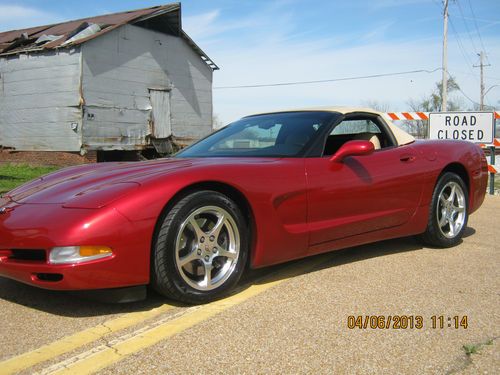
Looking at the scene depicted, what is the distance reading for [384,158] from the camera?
417 cm

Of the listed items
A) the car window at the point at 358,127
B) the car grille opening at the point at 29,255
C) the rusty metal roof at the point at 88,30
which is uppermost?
the rusty metal roof at the point at 88,30

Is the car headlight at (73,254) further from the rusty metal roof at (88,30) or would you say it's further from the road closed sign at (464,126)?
the rusty metal roof at (88,30)

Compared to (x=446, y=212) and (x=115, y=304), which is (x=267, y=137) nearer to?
(x=115, y=304)

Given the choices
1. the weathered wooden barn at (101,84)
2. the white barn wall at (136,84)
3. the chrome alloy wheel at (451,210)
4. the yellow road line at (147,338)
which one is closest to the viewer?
the yellow road line at (147,338)

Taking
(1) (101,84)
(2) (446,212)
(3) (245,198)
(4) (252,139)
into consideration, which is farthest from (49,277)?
(1) (101,84)

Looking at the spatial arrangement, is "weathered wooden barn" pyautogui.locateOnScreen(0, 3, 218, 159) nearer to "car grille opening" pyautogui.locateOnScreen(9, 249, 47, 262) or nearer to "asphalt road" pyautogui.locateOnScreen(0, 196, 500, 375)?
"asphalt road" pyautogui.locateOnScreen(0, 196, 500, 375)

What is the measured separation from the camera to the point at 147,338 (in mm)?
2553

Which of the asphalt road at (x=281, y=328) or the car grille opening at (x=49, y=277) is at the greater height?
the car grille opening at (x=49, y=277)

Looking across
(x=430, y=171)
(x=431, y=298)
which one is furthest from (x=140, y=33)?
(x=431, y=298)

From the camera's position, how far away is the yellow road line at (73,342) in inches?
89.1

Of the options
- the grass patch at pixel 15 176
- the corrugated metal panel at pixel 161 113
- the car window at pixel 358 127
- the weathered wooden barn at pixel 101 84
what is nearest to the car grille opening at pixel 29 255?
the car window at pixel 358 127

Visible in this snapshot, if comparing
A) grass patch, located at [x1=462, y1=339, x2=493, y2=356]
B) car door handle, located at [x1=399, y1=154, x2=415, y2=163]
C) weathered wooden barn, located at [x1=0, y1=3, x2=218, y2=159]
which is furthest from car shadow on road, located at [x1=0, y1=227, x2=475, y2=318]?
weathered wooden barn, located at [x1=0, y1=3, x2=218, y2=159]

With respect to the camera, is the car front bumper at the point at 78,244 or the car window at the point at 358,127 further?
the car window at the point at 358,127

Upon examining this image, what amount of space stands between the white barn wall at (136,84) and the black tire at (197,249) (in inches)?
624
